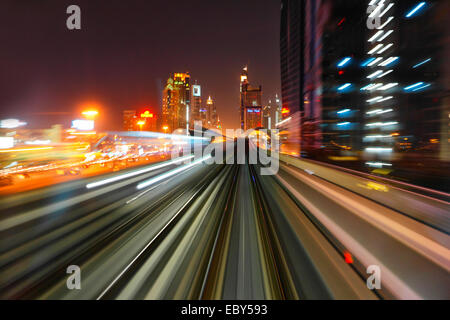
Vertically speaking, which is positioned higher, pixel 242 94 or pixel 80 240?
pixel 242 94

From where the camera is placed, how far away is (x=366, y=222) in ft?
18.7

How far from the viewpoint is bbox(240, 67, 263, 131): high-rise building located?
151300mm

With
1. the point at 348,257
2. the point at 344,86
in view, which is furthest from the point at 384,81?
the point at 348,257

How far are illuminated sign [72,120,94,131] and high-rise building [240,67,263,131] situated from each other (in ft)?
434

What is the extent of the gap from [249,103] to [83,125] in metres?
169

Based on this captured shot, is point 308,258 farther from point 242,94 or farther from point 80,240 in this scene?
point 242,94

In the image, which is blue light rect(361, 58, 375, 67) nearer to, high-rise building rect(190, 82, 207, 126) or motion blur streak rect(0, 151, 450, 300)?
motion blur streak rect(0, 151, 450, 300)

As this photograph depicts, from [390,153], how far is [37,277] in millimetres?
14683

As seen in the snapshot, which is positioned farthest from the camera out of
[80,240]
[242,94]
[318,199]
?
[242,94]

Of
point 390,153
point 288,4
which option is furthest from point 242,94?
point 390,153

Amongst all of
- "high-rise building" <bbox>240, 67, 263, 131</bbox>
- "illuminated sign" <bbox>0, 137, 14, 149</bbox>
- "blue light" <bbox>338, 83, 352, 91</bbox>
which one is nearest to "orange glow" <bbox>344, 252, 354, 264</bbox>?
"illuminated sign" <bbox>0, 137, 14, 149</bbox>

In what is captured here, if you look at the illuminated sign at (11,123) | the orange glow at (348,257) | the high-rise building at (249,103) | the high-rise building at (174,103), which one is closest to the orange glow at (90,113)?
the illuminated sign at (11,123)

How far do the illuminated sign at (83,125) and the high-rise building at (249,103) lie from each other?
13236cm
